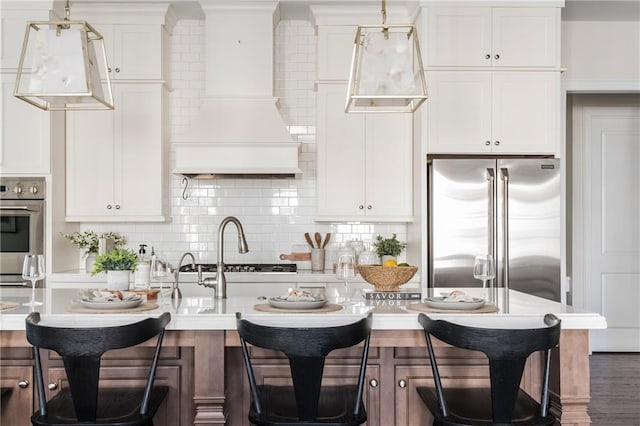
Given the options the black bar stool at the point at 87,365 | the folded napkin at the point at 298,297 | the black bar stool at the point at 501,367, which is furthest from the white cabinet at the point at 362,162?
the black bar stool at the point at 87,365

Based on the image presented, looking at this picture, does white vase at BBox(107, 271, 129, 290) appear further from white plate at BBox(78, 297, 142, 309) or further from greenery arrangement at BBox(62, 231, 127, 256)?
greenery arrangement at BBox(62, 231, 127, 256)

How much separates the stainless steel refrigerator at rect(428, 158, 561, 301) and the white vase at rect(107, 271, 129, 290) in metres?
2.16

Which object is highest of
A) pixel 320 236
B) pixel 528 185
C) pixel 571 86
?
pixel 571 86

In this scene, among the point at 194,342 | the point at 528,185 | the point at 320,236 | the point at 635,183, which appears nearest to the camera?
the point at 194,342

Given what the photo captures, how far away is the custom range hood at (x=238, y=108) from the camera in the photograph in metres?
4.17

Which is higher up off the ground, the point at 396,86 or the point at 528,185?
the point at 396,86

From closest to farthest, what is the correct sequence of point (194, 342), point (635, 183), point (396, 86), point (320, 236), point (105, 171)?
point (194, 342) < point (396, 86) < point (105, 171) < point (320, 236) < point (635, 183)

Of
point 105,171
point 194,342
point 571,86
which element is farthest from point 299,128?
point 194,342

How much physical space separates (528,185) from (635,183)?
2.15m

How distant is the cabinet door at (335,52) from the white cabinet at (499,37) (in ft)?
2.24

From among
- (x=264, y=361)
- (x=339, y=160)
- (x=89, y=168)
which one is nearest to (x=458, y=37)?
(x=339, y=160)

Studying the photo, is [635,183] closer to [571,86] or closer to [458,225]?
[571,86]

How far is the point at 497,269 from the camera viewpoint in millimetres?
3945

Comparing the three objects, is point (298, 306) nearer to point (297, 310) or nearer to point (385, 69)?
point (297, 310)
